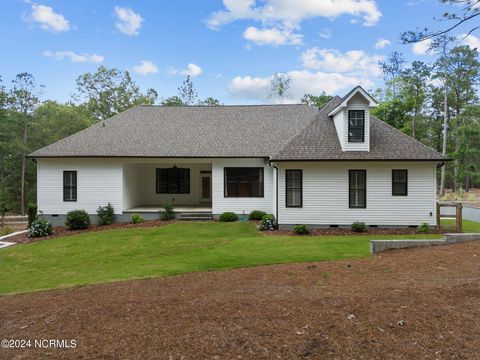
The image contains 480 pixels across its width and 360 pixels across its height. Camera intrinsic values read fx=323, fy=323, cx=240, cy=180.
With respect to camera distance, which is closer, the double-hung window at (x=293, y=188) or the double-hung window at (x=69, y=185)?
the double-hung window at (x=293, y=188)

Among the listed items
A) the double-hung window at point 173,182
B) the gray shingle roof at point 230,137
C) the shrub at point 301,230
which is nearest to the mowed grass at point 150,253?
the shrub at point 301,230

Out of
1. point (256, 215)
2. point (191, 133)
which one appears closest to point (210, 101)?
point (191, 133)

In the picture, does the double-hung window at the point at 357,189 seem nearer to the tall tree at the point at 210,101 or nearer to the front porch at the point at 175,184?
the front porch at the point at 175,184

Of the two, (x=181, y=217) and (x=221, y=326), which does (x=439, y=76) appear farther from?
(x=221, y=326)

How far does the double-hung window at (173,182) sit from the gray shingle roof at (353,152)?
26.0 ft

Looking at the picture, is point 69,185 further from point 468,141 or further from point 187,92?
point 468,141

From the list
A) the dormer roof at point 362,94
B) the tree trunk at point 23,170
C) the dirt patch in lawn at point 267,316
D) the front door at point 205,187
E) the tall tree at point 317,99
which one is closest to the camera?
the dirt patch in lawn at point 267,316

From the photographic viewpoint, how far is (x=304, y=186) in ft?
45.4

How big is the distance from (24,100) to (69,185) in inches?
908

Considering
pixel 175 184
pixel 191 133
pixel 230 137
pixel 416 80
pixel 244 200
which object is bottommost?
pixel 244 200

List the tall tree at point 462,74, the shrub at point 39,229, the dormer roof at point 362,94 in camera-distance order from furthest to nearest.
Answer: the tall tree at point 462,74
the shrub at point 39,229
the dormer roof at point 362,94

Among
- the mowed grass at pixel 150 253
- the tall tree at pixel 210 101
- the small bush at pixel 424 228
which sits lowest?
the mowed grass at pixel 150 253

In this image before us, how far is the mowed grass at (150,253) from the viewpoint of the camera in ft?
26.3

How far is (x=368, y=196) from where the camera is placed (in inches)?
541
